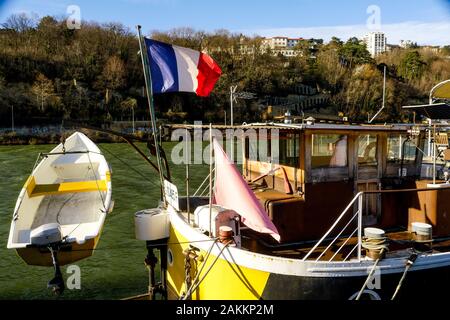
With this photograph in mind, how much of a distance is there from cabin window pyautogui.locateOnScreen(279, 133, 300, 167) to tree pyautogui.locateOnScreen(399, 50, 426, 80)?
103788mm

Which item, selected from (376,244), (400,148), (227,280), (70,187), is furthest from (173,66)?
(70,187)

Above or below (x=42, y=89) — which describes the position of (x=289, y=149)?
below

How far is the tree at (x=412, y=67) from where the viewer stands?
10112cm

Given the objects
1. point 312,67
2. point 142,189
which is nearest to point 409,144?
point 142,189

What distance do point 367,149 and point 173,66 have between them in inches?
184

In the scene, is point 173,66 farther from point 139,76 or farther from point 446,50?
point 446,50

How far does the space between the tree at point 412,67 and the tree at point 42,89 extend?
269 feet

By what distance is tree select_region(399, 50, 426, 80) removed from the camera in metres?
101

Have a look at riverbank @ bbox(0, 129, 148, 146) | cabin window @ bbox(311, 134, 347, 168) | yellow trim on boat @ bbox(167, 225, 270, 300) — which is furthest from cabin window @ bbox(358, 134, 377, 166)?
riverbank @ bbox(0, 129, 148, 146)

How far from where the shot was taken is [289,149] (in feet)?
29.2

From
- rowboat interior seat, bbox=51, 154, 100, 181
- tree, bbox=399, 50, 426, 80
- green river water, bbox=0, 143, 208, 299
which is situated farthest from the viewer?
tree, bbox=399, 50, 426, 80

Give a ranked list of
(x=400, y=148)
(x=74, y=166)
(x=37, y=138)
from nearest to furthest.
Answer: (x=400, y=148)
(x=74, y=166)
(x=37, y=138)

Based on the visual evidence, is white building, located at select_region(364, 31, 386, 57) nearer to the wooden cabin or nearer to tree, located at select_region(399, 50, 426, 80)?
tree, located at select_region(399, 50, 426, 80)
